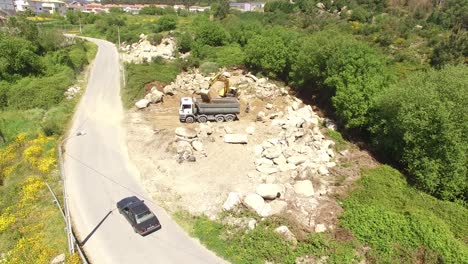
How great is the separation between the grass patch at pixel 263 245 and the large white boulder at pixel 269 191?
236cm

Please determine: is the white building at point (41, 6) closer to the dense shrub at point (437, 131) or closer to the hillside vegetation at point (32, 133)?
the hillside vegetation at point (32, 133)

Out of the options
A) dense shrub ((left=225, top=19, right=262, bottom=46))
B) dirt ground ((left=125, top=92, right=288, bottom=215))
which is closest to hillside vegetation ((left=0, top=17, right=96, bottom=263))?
dirt ground ((left=125, top=92, right=288, bottom=215))

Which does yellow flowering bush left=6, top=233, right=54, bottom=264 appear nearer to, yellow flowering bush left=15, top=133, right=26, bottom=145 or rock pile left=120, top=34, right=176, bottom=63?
yellow flowering bush left=15, top=133, right=26, bottom=145

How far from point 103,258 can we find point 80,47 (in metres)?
54.2

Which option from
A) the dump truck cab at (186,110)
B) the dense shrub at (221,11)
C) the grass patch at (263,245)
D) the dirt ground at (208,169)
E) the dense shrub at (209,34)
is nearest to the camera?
the grass patch at (263,245)

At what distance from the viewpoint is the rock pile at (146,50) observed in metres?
60.1

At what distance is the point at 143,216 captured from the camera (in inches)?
837

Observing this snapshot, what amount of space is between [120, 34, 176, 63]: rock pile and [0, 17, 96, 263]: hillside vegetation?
705cm

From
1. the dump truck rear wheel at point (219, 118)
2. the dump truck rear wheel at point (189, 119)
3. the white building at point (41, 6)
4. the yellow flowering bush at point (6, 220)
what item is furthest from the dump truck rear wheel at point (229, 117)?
the white building at point (41, 6)

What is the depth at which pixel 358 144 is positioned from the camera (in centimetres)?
3381

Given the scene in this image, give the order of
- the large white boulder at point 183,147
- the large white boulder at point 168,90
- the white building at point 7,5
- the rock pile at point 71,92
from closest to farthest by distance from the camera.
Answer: the large white boulder at point 183,147, the rock pile at point 71,92, the large white boulder at point 168,90, the white building at point 7,5

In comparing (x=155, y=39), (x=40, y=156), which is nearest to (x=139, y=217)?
(x=40, y=156)

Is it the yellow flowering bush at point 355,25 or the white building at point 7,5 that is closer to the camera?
the yellow flowering bush at point 355,25

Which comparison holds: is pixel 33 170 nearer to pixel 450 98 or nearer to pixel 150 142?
pixel 150 142
